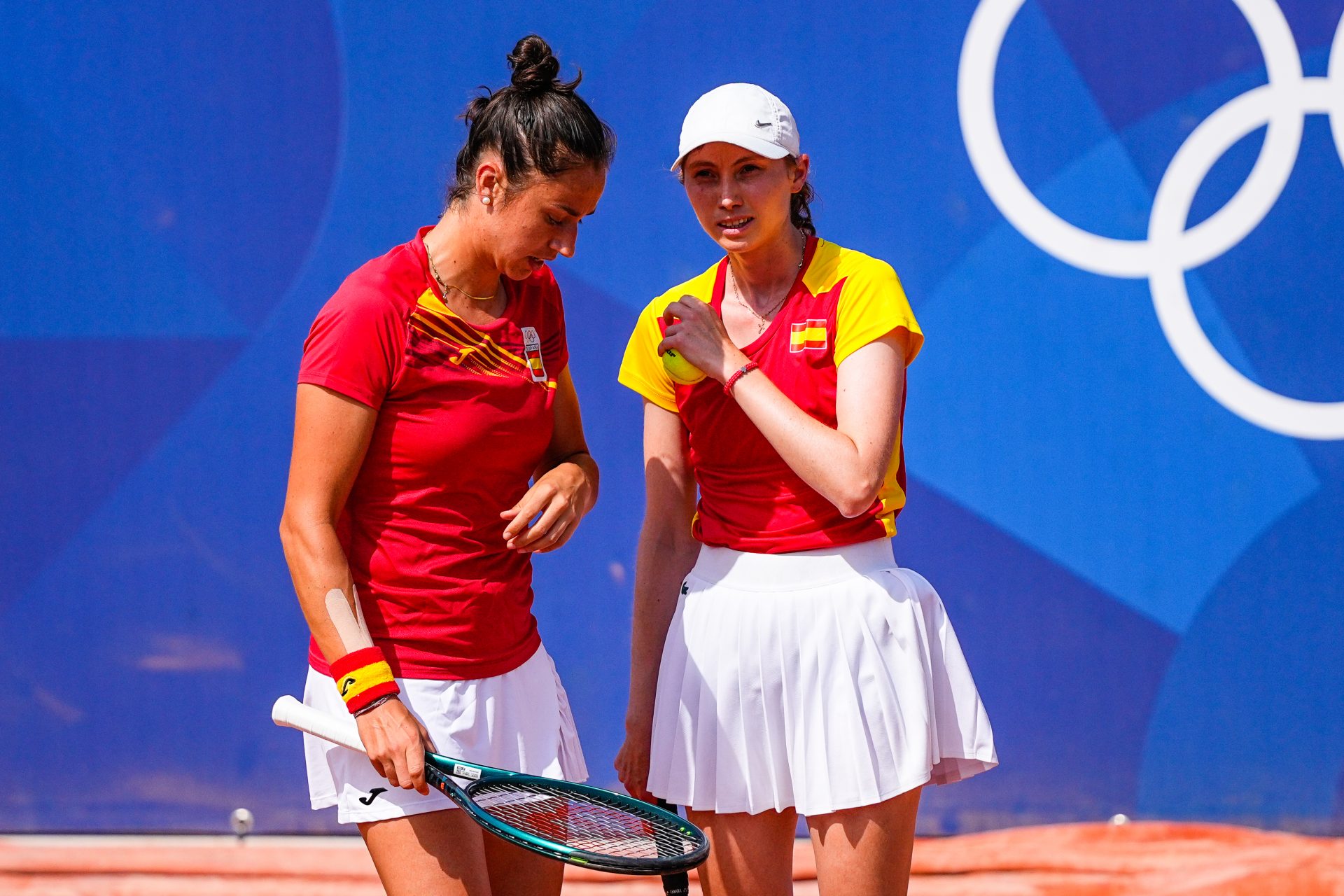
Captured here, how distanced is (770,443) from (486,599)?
1.84 feet

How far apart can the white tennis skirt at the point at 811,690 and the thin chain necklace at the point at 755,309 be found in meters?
0.42

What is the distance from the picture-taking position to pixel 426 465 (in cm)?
202

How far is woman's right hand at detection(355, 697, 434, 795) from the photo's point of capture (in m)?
1.84

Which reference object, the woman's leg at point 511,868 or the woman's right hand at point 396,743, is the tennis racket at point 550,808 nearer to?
the woman's right hand at point 396,743

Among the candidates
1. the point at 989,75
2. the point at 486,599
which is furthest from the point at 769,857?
the point at 989,75

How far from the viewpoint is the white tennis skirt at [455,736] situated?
2.00 m

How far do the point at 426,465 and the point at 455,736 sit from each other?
0.44 metres

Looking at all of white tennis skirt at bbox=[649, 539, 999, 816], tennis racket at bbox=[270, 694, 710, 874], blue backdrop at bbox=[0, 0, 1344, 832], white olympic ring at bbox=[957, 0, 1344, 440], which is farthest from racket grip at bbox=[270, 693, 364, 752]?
white olympic ring at bbox=[957, 0, 1344, 440]

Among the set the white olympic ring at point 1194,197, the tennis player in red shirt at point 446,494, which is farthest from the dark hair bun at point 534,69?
the white olympic ring at point 1194,197

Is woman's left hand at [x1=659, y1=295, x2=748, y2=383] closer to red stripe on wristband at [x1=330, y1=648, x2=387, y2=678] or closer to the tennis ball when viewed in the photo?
the tennis ball

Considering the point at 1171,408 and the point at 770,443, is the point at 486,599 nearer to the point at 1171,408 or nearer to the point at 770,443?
the point at 770,443

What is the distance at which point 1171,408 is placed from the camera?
3752 millimetres

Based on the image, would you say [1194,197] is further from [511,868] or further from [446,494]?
[511,868]

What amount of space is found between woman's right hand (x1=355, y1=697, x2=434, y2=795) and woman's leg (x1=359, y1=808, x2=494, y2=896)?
0.48 ft
